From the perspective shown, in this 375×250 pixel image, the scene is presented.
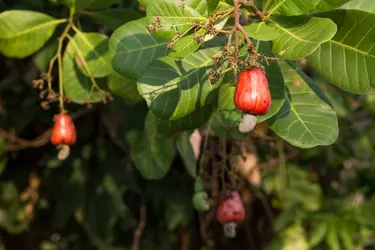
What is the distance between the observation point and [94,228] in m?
2.59

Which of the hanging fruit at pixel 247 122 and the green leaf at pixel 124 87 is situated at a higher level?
the hanging fruit at pixel 247 122

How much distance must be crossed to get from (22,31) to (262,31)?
0.66 m

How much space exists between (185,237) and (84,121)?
80cm

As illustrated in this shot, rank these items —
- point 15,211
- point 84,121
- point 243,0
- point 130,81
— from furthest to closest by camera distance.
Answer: point 15,211 < point 84,121 < point 130,81 < point 243,0

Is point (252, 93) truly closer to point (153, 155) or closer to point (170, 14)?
point (170, 14)

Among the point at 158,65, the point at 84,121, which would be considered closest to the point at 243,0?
the point at 158,65

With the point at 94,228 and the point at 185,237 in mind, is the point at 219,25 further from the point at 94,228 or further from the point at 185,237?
the point at 185,237

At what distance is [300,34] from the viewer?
1.07 m

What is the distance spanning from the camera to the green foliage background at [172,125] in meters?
1.13

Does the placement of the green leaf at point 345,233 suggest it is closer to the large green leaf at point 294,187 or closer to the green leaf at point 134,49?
the large green leaf at point 294,187

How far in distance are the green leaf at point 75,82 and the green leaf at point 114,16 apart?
0.11 meters

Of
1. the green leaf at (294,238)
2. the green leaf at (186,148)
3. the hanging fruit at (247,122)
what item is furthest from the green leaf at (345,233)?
the hanging fruit at (247,122)

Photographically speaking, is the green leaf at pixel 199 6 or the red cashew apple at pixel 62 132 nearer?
the green leaf at pixel 199 6

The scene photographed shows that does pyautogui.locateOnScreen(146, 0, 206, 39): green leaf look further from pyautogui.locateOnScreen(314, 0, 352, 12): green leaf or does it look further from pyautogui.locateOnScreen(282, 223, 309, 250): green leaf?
pyautogui.locateOnScreen(282, 223, 309, 250): green leaf
